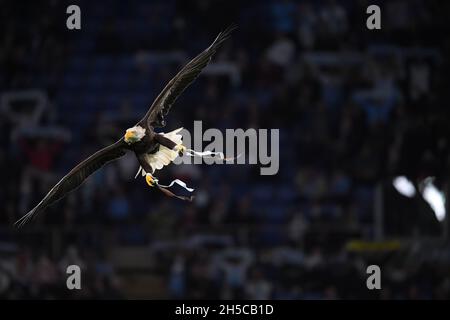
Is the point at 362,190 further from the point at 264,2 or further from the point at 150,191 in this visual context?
the point at 264,2

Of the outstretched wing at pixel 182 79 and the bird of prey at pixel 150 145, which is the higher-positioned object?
the outstretched wing at pixel 182 79

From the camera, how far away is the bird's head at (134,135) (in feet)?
47.8

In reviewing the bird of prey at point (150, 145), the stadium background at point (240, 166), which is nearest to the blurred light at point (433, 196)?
the stadium background at point (240, 166)

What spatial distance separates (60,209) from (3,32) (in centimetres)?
490

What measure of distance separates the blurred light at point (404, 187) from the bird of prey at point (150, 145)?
21.7 ft

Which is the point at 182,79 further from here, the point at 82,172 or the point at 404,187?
the point at 404,187

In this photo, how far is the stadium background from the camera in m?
21.0

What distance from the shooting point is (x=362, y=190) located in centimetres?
2184

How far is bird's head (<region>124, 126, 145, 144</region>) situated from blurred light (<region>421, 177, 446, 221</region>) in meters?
7.29

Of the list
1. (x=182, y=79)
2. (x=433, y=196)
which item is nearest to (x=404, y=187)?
(x=433, y=196)

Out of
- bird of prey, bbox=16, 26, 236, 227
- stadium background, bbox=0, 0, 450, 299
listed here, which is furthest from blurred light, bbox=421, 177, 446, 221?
bird of prey, bbox=16, 26, 236, 227

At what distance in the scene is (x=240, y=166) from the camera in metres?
22.3

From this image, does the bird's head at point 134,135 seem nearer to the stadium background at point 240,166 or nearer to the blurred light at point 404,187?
the stadium background at point 240,166
